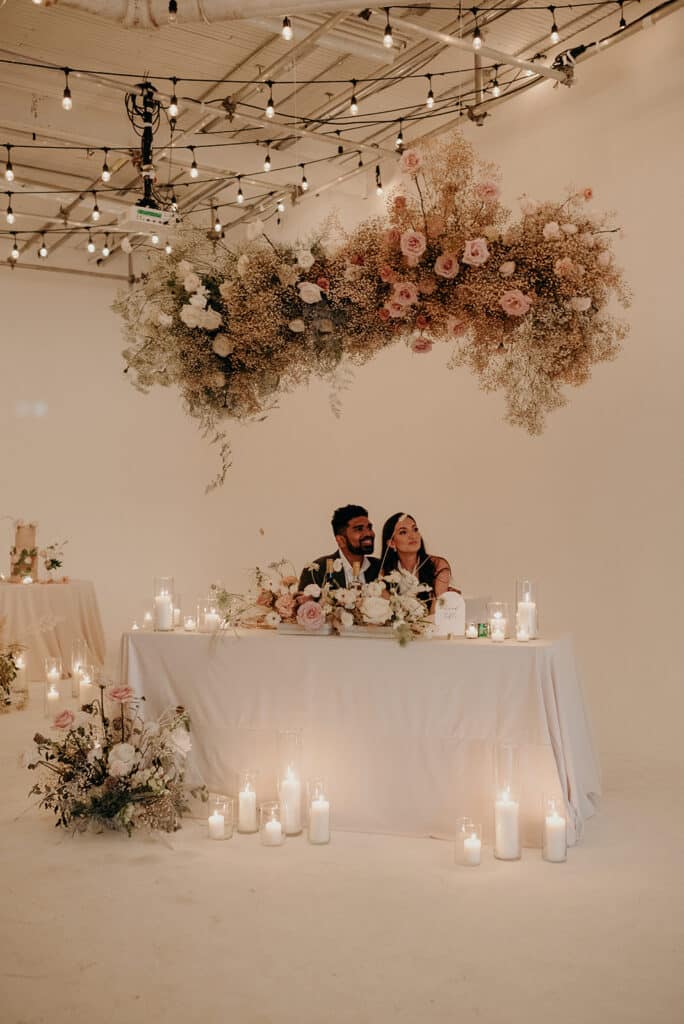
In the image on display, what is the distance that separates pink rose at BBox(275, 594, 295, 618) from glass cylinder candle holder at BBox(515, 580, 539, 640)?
3.34 feet

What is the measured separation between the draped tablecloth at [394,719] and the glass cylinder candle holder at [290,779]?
0.23 ft

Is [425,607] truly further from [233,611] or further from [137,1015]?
[137,1015]

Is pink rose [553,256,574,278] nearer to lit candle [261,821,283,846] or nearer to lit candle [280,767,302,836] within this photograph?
lit candle [280,767,302,836]

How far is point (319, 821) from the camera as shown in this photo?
3.88m

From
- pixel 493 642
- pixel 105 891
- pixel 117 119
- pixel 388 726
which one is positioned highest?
pixel 117 119

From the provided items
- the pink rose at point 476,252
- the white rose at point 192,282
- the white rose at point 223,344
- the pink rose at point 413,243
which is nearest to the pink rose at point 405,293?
the pink rose at point 413,243

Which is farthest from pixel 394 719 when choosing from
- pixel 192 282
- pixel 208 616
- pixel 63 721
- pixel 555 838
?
pixel 192 282

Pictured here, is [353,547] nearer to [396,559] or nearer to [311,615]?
[396,559]

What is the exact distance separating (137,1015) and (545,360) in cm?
309

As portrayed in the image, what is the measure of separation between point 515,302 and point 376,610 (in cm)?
147

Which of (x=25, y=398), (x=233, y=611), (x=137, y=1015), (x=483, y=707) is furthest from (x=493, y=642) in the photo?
(x=25, y=398)

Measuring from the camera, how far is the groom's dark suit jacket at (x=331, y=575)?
4.56 metres

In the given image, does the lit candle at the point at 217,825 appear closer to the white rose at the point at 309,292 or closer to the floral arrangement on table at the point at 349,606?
the floral arrangement on table at the point at 349,606

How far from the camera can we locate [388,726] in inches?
158
